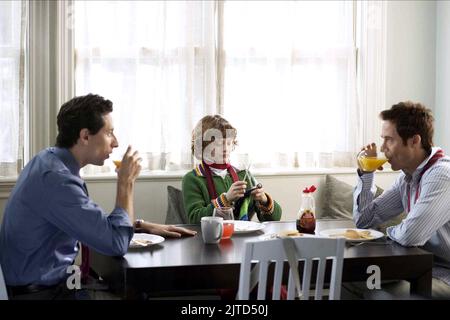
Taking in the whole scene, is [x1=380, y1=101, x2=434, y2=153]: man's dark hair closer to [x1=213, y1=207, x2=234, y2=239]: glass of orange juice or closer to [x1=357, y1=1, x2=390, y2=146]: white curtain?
[x1=213, y1=207, x2=234, y2=239]: glass of orange juice

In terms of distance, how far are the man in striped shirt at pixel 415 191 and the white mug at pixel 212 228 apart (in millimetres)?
677

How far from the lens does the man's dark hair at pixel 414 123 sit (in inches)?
104

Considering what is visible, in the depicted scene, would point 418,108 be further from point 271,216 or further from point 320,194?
point 320,194

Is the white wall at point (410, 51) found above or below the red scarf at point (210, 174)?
above

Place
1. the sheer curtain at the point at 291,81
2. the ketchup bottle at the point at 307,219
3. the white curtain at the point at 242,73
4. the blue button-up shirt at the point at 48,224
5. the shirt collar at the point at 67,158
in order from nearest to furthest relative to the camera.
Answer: the blue button-up shirt at the point at 48,224 → the shirt collar at the point at 67,158 → the ketchup bottle at the point at 307,219 → the white curtain at the point at 242,73 → the sheer curtain at the point at 291,81

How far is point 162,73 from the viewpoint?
12.6 ft

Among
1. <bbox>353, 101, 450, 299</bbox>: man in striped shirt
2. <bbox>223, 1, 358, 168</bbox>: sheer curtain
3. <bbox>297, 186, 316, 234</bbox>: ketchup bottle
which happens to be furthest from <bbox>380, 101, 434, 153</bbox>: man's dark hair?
<bbox>223, 1, 358, 168</bbox>: sheer curtain

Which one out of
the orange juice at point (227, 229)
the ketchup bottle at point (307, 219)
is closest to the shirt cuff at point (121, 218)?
the orange juice at point (227, 229)

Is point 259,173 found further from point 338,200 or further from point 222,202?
point 222,202

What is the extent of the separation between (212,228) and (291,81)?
1962mm

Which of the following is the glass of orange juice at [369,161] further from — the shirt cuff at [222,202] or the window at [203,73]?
the window at [203,73]

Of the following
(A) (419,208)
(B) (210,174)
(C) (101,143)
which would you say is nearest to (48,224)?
(C) (101,143)

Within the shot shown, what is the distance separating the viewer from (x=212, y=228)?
7.62 ft

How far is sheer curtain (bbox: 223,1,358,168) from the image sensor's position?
13.2 ft
